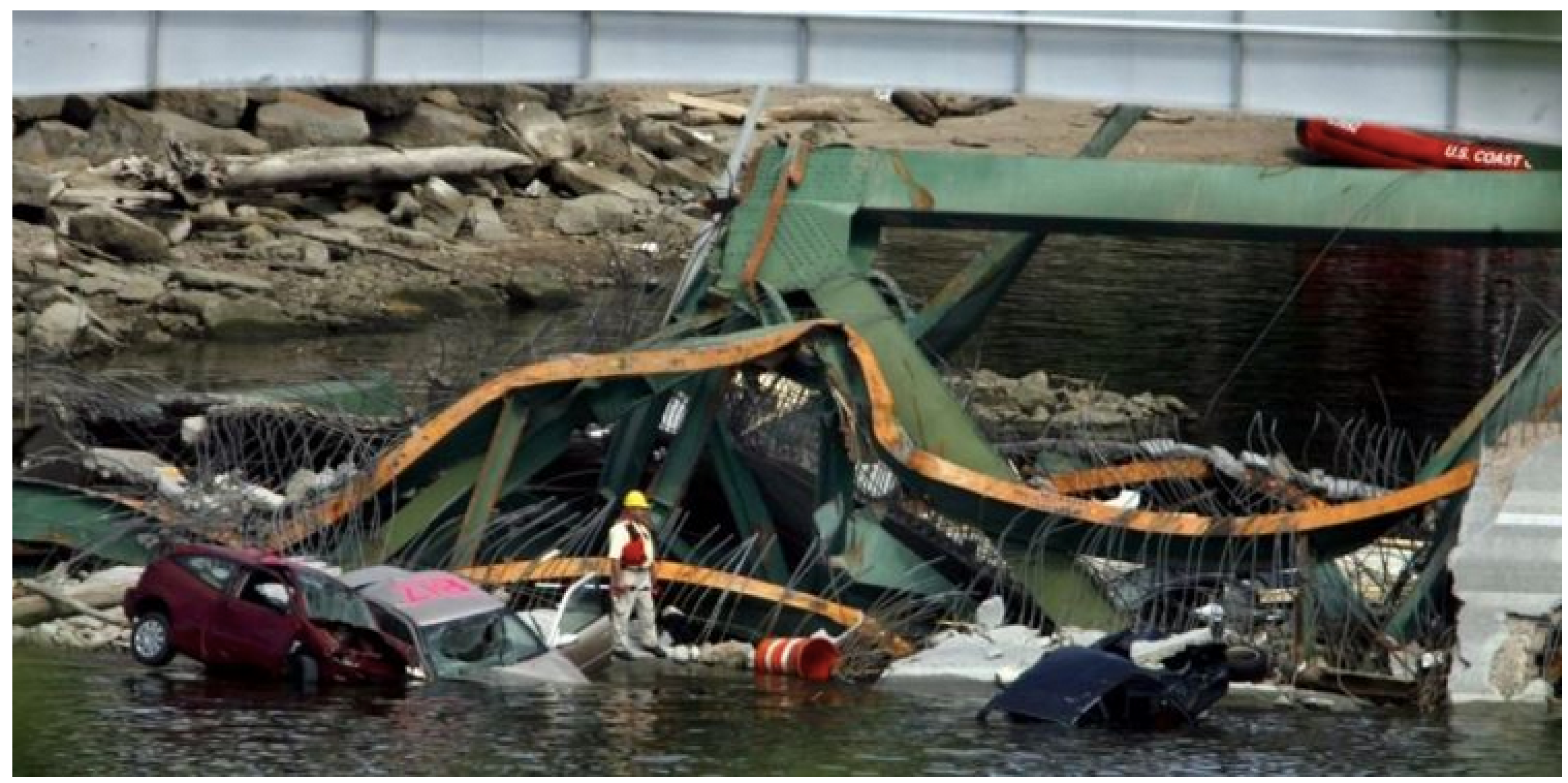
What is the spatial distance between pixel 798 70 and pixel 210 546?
5.35 metres

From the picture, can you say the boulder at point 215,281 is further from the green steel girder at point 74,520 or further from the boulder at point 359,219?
the green steel girder at point 74,520

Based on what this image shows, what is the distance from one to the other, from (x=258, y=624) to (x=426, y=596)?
1130 mm

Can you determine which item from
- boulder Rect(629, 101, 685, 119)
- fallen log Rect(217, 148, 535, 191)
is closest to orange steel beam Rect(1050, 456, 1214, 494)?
fallen log Rect(217, 148, 535, 191)

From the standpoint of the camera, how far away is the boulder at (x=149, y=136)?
46281 millimetres

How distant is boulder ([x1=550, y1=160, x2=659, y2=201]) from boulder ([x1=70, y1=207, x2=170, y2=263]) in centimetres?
883

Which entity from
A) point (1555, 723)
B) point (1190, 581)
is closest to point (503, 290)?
point (1190, 581)

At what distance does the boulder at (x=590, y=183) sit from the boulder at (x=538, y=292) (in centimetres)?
534

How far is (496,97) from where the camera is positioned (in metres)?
51.3

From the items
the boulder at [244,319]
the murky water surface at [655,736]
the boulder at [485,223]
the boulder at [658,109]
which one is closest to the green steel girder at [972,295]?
the murky water surface at [655,736]

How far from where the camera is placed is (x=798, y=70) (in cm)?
2527

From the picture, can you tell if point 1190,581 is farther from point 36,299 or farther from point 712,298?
point 36,299

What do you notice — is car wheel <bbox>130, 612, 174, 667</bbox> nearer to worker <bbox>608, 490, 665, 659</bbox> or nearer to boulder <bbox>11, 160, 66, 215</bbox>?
worker <bbox>608, 490, 665, 659</bbox>

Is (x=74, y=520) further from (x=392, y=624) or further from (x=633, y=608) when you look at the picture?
(x=633, y=608)

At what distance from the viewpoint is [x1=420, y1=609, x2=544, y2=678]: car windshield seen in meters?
23.3
